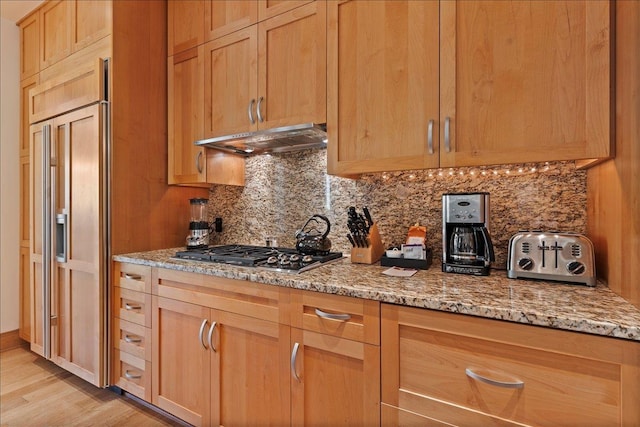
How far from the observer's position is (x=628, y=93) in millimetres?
1004

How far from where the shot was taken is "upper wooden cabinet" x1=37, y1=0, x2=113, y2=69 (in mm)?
2062

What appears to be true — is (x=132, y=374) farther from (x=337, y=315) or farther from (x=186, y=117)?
(x=186, y=117)

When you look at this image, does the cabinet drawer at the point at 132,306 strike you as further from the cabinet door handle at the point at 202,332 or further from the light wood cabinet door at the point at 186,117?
the light wood cabinet door at the point at 186,117

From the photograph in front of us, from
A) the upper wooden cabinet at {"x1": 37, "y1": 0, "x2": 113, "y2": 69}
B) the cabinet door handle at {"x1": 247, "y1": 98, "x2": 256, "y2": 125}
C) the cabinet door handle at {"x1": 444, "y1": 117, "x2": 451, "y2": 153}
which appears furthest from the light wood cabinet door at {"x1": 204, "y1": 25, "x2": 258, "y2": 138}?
the cabinet door handle at {"x1": 444, "y1": 117, "x2": 451, "y2": 153}

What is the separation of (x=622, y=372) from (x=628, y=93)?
32.5 inches

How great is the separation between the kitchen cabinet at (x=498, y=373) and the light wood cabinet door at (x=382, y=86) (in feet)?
2.28

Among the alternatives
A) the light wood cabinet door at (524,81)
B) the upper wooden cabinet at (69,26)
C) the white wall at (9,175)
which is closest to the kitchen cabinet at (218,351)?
the light wood cabinet door at (524,81)

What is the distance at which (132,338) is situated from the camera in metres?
1.92

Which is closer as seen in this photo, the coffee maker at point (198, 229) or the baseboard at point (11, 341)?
the coffee maker at point (198, 229)

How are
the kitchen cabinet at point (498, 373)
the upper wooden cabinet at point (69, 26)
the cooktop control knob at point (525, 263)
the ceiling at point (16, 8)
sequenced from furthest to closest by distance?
the ceiling at point (16, 8) → the upper wooden cabinet at point (69, 26) → the cooktop control knob at point (525, 263) → the kitchen cabinet at point (498, 373)

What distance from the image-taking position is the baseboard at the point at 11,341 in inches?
108

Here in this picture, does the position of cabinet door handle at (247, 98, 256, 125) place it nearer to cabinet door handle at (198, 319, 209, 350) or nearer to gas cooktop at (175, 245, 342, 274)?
gas cooktop at (175, 245, 342, 274)

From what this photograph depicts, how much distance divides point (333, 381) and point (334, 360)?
8cm

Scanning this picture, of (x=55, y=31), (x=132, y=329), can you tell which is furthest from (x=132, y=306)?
(x=55, y=31)
